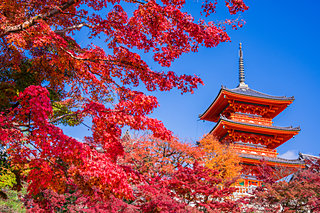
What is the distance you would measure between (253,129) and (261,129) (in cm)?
58

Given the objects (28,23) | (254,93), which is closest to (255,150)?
(254,93)

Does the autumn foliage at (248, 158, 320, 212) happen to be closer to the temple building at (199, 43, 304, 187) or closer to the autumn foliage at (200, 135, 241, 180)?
the autumn foliage at (200, 135, 241, 180)

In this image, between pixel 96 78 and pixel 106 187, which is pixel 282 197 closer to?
pixel 106 187

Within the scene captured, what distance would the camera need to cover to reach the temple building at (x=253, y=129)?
19000 mm

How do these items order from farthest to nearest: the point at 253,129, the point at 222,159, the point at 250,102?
the point at 250,102 → the point at 253,129 → the point at 222,159

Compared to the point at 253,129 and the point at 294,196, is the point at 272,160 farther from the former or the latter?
the point at 294,196

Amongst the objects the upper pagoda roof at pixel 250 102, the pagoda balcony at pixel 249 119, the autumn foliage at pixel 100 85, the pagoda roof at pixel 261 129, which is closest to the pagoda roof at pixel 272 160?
the pagoda roof at pixel 261 129

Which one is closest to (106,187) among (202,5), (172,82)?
(172,82)

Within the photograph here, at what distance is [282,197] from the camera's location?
7852 millimetres

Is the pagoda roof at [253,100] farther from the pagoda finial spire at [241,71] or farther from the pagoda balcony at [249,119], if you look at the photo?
the pagoda finial spire at [241,71]

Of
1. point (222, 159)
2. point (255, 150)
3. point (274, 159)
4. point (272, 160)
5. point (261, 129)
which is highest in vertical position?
point (261, 129)

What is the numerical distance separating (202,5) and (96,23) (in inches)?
87.8

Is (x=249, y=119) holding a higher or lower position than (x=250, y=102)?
lower

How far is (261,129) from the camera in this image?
20.3 metres
